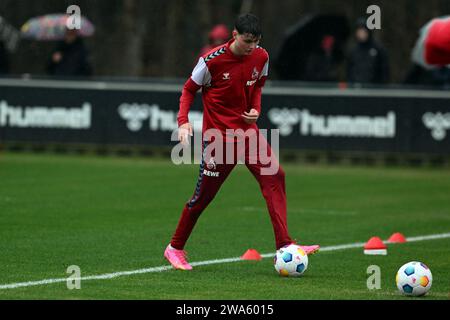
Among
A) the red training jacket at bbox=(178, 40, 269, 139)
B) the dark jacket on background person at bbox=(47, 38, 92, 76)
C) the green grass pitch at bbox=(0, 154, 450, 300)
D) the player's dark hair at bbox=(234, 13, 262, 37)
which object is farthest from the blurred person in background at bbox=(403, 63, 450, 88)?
the player's dark hair at bbox=(234, 13, 262, 37)

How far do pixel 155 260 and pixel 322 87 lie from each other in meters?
11.8

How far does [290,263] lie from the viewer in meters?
11.1

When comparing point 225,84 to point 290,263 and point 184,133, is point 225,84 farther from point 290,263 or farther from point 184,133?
point 290,263

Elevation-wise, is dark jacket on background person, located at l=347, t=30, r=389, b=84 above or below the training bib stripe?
below

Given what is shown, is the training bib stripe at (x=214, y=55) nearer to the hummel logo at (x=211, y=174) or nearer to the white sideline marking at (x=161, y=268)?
the hummel logo at (x=211, y=174)

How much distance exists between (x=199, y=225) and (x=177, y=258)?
3419mm

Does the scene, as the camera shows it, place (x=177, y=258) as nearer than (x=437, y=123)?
Yes

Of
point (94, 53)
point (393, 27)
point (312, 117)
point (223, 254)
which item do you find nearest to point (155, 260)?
point (223, 254)

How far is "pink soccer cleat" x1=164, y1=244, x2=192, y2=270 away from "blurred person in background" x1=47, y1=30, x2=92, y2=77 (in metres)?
15.0

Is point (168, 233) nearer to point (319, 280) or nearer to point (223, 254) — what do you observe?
point (223, 254)

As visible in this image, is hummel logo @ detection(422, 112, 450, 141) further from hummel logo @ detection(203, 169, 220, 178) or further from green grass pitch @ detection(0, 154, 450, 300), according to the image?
hummel logo @ detection(203, 169, 220, 178)

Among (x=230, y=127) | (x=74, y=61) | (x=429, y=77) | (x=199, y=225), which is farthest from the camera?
(x=74, y=61)

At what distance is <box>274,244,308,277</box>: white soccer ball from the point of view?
1112 cm

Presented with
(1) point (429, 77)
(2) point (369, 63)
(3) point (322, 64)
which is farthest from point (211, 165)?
(3) point (322, 64)
